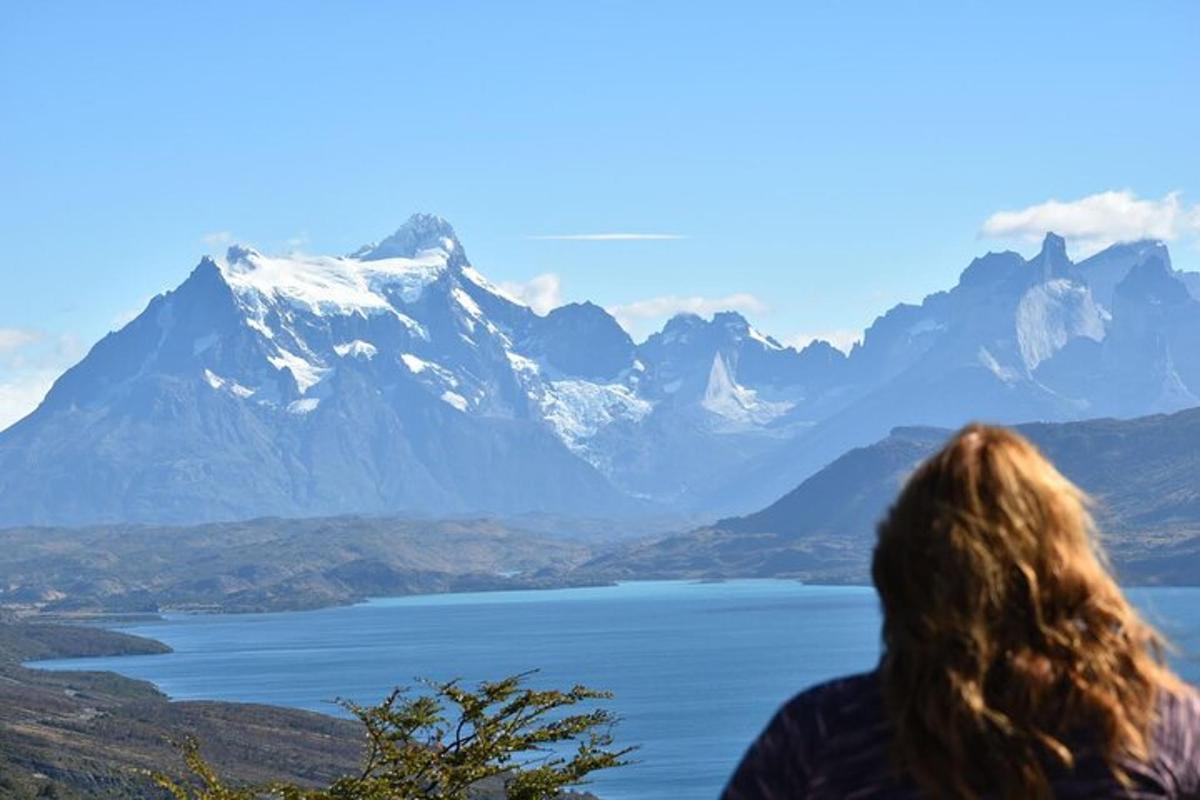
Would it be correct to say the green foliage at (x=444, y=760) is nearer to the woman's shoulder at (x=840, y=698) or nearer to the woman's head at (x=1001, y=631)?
the woman's shoulder at (x=840, y=698)

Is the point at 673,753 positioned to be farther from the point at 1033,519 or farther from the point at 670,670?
the point at 1033,519

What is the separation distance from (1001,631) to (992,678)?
0.10 meters

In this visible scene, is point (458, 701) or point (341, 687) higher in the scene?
point (458, 701)

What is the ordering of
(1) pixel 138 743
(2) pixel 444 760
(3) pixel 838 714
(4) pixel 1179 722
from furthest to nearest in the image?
(1) pixel 138 743 < (2) pixel 444 760 < (3) pixel 838 714 < (4) pixel 1179 722

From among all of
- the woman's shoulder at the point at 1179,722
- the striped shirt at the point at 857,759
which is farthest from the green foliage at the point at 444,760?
the woman's shoulder at the point at 1179,722

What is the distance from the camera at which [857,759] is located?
12.0 ft

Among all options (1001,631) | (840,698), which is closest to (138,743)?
(840,698)

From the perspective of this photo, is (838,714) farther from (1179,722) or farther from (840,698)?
(1179,722)

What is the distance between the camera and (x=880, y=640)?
3.76 m

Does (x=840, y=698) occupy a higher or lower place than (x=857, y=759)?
higher

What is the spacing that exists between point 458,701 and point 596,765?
141 cm

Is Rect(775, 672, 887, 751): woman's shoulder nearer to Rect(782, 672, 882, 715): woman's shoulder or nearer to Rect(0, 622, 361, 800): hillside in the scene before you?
Rect(782, 672, 882, 715): woman's shoulder

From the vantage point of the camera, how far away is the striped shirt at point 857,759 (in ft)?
11.5

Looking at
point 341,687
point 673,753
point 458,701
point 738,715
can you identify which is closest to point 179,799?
point 458,701
